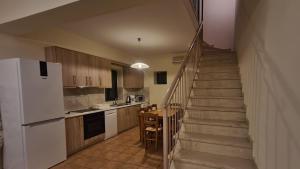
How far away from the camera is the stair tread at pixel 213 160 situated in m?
2.03

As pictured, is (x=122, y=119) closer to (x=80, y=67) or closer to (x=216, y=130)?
(x=80, y=67)

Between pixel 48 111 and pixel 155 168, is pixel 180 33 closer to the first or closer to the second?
pixel 155 168

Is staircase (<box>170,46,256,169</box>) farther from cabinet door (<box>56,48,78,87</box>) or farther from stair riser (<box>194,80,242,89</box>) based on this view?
cabinet door (<box>56,48,78,87</box>)

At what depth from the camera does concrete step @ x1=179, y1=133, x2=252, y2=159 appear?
2.22 m

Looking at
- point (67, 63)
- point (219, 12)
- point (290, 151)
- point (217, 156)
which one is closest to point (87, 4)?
point (67, 63)

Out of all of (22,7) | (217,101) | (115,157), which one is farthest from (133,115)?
(22,7)

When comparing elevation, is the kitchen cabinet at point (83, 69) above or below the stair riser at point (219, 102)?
above

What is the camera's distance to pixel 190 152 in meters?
2.44

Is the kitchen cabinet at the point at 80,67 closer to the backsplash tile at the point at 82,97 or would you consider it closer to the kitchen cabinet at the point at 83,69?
the kitchen cabinet at the point at 83,69

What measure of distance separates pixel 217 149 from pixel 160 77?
4.45 m

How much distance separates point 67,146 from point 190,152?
2.52m

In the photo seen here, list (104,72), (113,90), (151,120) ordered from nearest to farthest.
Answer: (151,120) → (104,72) → (113,90)

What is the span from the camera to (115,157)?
3400 millimetres

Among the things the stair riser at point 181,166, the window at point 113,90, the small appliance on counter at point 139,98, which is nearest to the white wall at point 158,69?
the small appliance on counter at point 139,98
